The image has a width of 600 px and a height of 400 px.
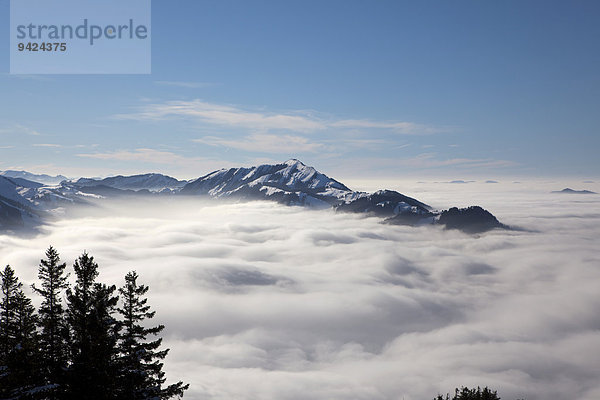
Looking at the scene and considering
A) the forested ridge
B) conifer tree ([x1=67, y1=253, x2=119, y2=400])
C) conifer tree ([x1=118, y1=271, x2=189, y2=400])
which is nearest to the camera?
conifer tree ([x1=67, y1=253, x2=119, y2=400])

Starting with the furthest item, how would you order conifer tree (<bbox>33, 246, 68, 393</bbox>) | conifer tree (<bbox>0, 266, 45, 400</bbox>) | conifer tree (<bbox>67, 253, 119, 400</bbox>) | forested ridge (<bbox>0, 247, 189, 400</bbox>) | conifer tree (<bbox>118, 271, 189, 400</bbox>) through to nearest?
conifer tree (<bbox>33, 246, 68, 393</bbox>) < conifer tree (<bbox>118, 271, 189, 400</bbox>) < conifer tree (<bbox>0, 266, 45, 400</bbox>) < forested ridge (<bbox>0, 247, 189, 400</bbox>) < conifer tree (<bbox>67, 253, 119, 400</bbox>)

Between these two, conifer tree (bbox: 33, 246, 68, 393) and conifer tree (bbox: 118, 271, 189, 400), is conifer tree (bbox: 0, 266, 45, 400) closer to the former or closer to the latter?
conifer tree (bbox: 33, 246, 68, 393)

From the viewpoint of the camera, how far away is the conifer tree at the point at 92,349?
1870 cm

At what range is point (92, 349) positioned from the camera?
18344 millimetres

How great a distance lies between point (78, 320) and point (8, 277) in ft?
60.2

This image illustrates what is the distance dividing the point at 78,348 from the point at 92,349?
6.99ft

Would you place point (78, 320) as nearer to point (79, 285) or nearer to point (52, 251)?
point (79, 285)

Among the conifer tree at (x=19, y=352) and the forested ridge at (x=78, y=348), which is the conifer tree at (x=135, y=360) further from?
the conifer tree at (x=19, y=352)

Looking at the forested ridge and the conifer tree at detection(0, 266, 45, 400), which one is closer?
the forested ridge

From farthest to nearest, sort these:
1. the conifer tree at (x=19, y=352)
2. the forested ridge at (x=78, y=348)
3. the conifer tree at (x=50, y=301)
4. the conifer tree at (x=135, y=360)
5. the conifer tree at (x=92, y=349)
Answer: the conifer tree at (x=50, y=301)
the conifer tree at (x=135, y=360)
the conifer tree at (x=19, y=352)
the forested ridge at (x=78, y=348)
the conifer tree at (x=92, y=349)

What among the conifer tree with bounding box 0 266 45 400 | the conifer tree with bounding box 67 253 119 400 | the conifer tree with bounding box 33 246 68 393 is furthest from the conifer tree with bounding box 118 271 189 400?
the conifer tree with bounding box 0 266 45 400

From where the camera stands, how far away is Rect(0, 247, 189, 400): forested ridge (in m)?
18.8

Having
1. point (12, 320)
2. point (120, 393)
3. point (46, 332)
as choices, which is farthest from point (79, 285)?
point (12, 320)

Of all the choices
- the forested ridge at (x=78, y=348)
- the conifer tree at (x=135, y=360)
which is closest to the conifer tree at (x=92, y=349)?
the forested ridge at (x=78, y=348)
